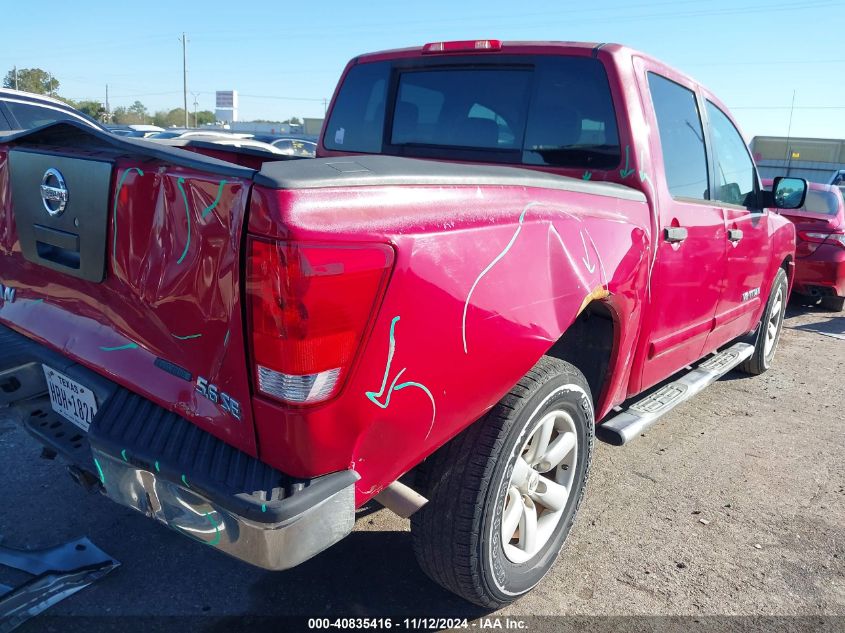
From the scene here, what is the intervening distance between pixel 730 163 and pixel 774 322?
2092mm

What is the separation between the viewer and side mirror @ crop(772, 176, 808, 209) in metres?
4.51

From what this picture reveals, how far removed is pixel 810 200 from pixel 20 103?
25.9ft

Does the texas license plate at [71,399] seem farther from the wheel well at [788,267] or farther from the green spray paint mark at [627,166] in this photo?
the wheel well at [788,267]

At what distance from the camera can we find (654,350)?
3.23 meters

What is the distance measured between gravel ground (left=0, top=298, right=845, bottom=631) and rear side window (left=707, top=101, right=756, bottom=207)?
1.54 m

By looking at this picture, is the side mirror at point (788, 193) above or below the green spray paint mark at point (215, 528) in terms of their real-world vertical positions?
above

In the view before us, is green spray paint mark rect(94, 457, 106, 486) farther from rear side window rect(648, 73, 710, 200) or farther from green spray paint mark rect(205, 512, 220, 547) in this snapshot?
rear side window rect(648, 73, 710, 200)

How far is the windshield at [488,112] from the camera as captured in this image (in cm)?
303

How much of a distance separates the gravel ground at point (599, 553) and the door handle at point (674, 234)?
1315 mm

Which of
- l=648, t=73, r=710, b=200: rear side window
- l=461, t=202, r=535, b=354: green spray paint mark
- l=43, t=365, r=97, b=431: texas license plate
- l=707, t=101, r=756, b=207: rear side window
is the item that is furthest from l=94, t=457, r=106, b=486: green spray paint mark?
l=707, t=101, r=756, b=207: rear side window

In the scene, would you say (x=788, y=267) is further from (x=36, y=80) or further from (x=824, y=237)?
(x=36, y=80)

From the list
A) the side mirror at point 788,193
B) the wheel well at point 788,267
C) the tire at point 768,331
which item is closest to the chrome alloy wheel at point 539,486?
the side mirror at point 788,193

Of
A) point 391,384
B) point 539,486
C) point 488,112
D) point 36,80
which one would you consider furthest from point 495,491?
point 36,80

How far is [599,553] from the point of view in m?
2.95
